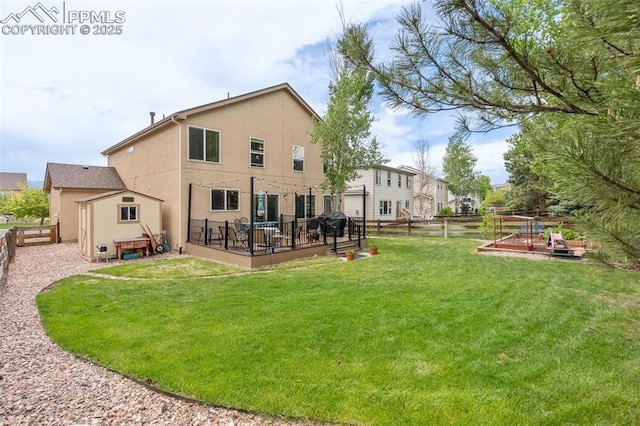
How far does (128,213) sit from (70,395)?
9.69 metres

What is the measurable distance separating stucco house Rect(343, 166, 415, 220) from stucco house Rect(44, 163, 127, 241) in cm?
1483

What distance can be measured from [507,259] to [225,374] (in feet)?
31.4

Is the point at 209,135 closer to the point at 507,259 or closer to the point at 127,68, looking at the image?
the point at 127,68

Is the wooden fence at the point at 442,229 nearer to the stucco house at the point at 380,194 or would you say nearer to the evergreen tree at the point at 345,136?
the stucco house at the point at 380,194

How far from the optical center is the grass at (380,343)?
2803mm

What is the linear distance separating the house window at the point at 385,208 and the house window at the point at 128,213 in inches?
699

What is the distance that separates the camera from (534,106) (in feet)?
8.57

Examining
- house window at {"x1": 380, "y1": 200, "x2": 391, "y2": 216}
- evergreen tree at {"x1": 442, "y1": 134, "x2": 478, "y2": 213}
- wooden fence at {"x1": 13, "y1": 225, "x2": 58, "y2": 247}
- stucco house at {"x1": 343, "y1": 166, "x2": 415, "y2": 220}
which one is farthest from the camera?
evergreen tree at {"x1": 442, "y1": 134, "x2": 478, "y2": 213}

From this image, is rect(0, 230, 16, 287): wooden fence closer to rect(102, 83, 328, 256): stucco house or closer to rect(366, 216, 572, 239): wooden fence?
Answer: rect(102, 83, 328, 256): stucco house

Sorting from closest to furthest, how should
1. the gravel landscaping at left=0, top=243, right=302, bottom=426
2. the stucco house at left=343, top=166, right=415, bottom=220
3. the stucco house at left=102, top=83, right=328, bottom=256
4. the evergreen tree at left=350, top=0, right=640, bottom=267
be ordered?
the evergreen tree at left=350, top=0, right=640, bottom=267 < the gravel landscaping at left=0, top=243, right=302, bottom=426 < the stucco house at left=102, top=83, right=328, bottom=256 < the stucco house at left=343, top=166, right=415, bottom=220

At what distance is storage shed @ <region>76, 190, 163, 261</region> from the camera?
1064 centimetres

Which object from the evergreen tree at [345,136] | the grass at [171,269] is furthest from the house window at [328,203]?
the grass at [171,269]

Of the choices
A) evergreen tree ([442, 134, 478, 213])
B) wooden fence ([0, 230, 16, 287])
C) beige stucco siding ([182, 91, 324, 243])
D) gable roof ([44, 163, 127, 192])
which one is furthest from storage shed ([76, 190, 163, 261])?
evergreen tree ([442, 134, 478, 213])

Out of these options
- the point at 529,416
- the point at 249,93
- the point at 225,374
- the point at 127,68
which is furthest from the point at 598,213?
the point at 127,68
